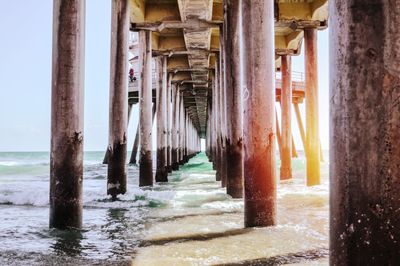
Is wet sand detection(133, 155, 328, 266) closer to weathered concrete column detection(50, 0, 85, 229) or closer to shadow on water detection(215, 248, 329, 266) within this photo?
shadow on water detection(215, 248, 329, 266)

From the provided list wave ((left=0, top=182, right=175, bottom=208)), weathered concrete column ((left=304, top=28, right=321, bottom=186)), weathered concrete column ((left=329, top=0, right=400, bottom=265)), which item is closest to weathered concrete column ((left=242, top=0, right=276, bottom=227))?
weathered concrete column ((left=329, top=0, right=400, bottom=265))

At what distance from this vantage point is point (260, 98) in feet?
13.7

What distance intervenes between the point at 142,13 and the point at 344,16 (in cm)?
908

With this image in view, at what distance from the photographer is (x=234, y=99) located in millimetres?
6762

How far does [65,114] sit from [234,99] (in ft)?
10.7

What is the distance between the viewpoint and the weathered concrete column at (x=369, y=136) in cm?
161

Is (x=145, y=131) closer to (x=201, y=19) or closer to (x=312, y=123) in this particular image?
(x=201, y=19)

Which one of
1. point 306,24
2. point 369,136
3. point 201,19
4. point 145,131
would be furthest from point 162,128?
point 369,136

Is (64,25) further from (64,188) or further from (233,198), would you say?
(233,198)

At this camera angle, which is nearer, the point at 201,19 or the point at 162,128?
the point at 201,19

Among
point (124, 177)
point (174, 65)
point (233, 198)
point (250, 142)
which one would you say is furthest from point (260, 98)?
A: point (174, 65)

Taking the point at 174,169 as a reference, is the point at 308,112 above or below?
above

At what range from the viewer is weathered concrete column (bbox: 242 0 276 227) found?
4.17m

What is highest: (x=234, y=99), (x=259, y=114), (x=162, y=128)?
(x=234, y=99)
